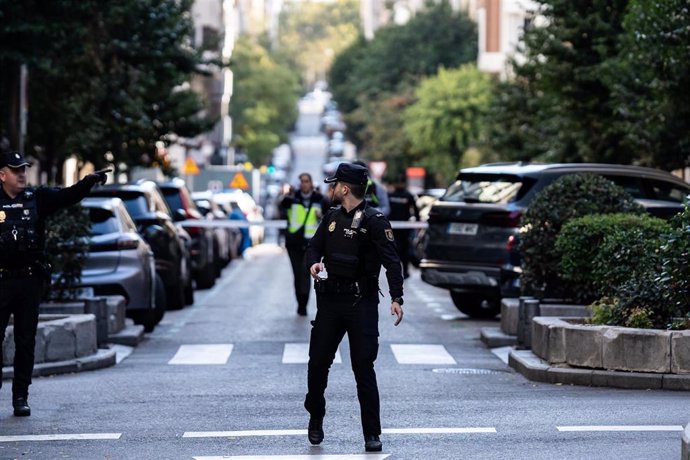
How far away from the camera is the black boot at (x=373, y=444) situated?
32.5 ft

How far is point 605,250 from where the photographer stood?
15109mm

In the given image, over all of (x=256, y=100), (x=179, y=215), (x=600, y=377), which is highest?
(x=256, y=100)

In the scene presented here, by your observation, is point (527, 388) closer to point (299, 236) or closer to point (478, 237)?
point (478, 237)

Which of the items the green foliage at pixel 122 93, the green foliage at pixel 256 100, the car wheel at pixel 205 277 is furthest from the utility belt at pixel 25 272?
the green foliage at pixel 256 100

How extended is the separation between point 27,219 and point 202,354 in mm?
5572

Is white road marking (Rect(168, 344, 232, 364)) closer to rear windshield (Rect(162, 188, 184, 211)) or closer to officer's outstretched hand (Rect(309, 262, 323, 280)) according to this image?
officer's outstretched hand (Rect(309, 262, 323, 280))

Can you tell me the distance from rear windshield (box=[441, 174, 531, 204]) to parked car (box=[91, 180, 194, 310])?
3876 mm

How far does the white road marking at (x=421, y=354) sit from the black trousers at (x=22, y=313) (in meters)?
5.00

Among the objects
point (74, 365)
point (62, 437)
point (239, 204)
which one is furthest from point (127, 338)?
point (239, 204)

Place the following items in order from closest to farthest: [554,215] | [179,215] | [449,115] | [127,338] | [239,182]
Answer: [554,215] → [127,338] → [179,215] → [239,182] → [449,115]

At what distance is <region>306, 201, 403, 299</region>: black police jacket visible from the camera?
10234 millimetres

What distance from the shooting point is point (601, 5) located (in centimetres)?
3016

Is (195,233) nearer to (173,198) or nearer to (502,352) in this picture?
(173,198)

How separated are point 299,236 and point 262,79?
9537cm
